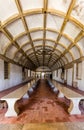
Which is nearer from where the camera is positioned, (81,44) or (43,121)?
(43,121)

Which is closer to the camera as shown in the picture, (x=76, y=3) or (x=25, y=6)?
(x=76, y=3)

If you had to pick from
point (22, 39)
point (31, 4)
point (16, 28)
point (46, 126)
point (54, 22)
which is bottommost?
point (46, 126)

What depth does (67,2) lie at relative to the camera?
3734 millimetres

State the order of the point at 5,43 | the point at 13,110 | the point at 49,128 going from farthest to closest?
the point at 5,43 < the point at 13,110 < the point at 49,128

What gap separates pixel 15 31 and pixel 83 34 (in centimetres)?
277

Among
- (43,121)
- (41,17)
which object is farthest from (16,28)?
(43,121)

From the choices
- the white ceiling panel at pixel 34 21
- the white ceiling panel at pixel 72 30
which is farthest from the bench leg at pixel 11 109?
the white ceiling panel at pixel 72 30

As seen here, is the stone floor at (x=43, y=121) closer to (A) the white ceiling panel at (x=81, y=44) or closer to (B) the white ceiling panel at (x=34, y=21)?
(A) the white ceiling panel at (x=81, y=44)

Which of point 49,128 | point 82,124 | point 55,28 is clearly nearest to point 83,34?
point 55,28

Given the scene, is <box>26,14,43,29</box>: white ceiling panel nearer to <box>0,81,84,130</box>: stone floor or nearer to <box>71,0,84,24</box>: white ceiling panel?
<box>71,0,84,24</box>: white ceiling panel

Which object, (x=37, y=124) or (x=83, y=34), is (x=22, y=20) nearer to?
(x=83, y=34)

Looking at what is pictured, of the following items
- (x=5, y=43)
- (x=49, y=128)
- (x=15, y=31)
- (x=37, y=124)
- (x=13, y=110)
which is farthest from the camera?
(x=5, y=43)

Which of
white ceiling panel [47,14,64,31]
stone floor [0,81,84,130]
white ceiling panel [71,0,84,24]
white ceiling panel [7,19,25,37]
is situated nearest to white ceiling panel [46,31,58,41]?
white ceiling panel [47,14,64,31]

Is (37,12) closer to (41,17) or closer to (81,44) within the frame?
(41,17)
